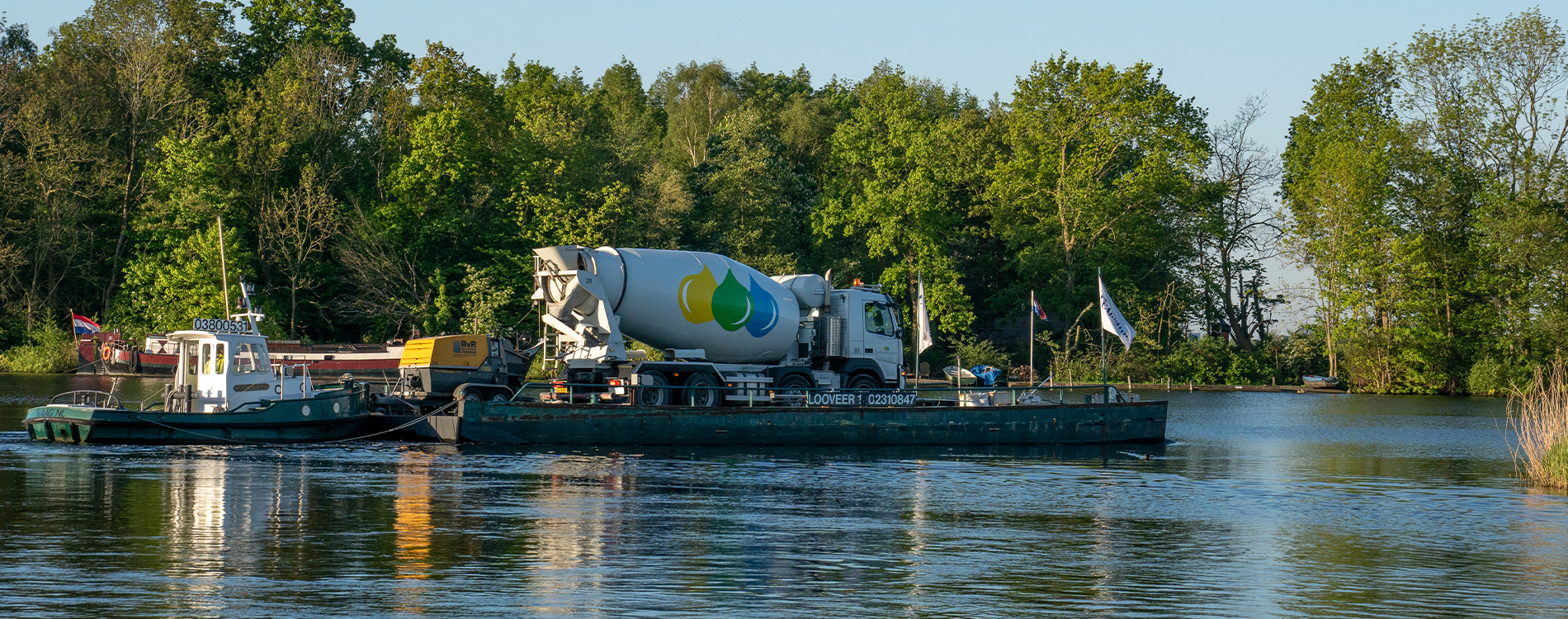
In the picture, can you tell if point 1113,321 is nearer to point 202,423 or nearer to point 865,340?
point 865,340

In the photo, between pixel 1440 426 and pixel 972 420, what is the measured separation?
77.8ft

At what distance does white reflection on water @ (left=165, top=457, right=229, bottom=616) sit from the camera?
14.2 metres

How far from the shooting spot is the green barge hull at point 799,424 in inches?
1242

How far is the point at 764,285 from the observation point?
3575 cm

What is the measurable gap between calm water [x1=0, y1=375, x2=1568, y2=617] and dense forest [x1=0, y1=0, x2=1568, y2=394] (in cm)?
4093

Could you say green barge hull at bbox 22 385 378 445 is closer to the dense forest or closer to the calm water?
the calm water

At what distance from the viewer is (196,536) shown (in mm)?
18375

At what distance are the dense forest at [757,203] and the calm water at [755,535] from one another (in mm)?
40926

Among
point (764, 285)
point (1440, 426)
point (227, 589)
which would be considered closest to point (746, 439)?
point (764, 285)

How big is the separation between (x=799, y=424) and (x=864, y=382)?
4.49 metres

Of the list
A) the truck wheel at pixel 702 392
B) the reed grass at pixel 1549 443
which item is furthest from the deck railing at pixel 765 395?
the reed grass at pixel 1549 443

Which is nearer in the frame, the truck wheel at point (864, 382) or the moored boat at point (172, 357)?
the truck wheel at point (864, 382)

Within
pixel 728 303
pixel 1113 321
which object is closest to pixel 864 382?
pixel 728 303

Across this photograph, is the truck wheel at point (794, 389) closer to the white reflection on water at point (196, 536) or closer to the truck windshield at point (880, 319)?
the truck windshield at point (880, 319)
